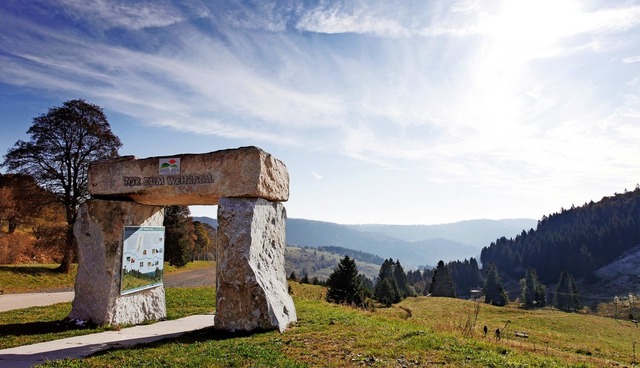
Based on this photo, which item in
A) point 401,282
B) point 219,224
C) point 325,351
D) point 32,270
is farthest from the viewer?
point 401,282

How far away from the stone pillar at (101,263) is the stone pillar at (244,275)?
4.04 meters

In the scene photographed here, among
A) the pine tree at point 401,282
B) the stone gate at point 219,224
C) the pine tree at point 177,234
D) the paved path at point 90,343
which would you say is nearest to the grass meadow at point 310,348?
the paved path at point 90,343

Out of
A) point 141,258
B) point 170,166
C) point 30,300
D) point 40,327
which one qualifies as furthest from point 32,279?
point 170,166

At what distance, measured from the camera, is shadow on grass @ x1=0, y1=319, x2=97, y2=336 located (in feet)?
38.8

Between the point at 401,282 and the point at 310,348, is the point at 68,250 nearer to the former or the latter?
the point at 310,348

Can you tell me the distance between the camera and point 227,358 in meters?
8.30

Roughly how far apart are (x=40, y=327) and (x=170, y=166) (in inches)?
273

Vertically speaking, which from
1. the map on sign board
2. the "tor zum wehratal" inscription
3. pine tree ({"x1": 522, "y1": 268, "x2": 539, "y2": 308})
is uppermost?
the "tor zum wehratal" inscription

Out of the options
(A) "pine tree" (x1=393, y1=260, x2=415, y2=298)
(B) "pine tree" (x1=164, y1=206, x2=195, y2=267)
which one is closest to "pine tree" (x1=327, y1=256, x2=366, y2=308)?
(B) "pine tree" (x1=164, y1=206, x2=195, y2=267)

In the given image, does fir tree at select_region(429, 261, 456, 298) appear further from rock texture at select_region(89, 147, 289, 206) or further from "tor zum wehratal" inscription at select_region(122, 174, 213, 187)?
"tor zum wehratal" inscription at select_region(122, 174, 213, 187)

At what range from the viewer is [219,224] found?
11.7 metres

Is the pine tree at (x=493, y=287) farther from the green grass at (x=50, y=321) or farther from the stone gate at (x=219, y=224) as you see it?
the stone gate at (x=219, y=224)

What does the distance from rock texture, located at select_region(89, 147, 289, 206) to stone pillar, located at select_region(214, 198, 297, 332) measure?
588mm

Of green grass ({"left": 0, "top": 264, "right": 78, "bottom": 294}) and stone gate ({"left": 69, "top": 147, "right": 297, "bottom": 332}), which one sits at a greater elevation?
stone gate ({"left": 69, "top": 147, "right": 297, "bottom": 332})
